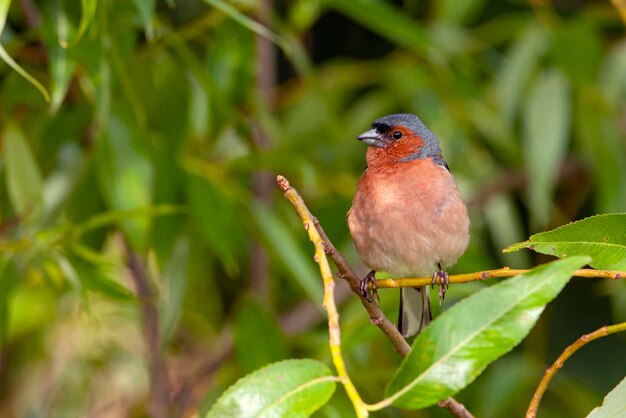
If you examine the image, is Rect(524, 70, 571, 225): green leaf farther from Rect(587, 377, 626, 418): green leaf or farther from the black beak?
Rect(587, 377, 626, 418): green leaf

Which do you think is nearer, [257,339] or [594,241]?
[594,241]

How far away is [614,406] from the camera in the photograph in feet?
4.57

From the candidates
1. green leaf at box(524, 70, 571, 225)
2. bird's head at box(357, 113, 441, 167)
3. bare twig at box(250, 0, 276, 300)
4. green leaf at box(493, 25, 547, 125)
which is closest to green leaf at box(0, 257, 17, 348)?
bird's head at box(357, 113, 441, 167)

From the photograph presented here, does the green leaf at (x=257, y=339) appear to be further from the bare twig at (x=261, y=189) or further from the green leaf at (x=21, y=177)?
the green leaf at (x=21, y=177)

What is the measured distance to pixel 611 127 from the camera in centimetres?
343

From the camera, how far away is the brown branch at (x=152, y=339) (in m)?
2.91

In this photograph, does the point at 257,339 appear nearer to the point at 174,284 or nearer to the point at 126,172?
the point at 174,284

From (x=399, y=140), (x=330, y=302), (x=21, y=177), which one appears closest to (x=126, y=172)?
(x=21, y=177)

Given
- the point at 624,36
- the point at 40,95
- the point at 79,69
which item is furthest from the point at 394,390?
the point at 624,36

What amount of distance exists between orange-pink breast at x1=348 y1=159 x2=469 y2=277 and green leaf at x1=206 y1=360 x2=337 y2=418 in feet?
3.20

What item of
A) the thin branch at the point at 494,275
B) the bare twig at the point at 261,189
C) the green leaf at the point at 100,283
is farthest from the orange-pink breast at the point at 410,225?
the bare twig at the point at 261,189

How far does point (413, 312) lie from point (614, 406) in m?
1.13

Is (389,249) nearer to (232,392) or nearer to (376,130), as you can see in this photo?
(376,130)

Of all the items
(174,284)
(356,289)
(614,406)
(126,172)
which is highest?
(126,172)
